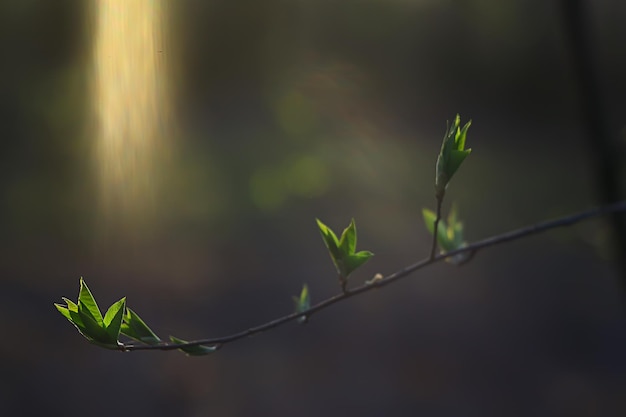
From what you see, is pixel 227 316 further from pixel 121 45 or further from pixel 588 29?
pixel 588 29

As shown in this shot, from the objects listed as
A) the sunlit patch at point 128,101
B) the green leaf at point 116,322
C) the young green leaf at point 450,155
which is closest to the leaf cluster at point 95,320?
the green leaf at point 116,322

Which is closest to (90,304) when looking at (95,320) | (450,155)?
(95,320)

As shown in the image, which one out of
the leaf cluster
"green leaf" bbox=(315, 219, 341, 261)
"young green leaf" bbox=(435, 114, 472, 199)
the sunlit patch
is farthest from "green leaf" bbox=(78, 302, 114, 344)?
the sunlit patch

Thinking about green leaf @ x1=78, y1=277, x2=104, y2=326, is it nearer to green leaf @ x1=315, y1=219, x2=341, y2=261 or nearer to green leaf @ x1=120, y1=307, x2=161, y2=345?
green leaf @ x1=120, y1=307, x2=161, y2=345

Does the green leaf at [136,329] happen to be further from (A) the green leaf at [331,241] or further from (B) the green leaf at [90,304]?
(A) the green leaf at [331,241]

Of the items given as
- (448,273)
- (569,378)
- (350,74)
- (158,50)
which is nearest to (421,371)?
(569,378)

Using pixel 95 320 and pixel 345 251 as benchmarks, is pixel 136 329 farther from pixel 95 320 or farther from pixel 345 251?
pixel 345 251
